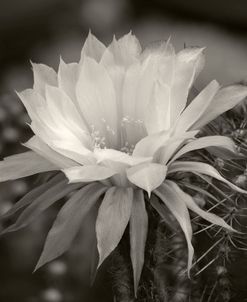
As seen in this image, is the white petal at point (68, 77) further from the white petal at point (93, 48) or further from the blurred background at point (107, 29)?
the blurred background at point (107, 29)

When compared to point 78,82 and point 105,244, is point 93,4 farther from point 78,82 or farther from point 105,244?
point 105,244

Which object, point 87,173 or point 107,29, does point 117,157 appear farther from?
point 107,29

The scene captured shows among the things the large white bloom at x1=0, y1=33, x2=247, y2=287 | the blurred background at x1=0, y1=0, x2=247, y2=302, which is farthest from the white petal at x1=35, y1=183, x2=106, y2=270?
the blurred background at x1=0, y1=0, x2=247, y2=302

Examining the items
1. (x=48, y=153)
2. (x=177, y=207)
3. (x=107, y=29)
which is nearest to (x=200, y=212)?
(x=177, y=207)

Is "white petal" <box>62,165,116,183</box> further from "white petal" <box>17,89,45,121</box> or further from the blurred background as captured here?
the blurred background

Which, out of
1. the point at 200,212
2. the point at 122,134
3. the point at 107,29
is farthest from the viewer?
the point at 107,29

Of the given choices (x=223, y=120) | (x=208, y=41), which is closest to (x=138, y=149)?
(x=223, y=120)
